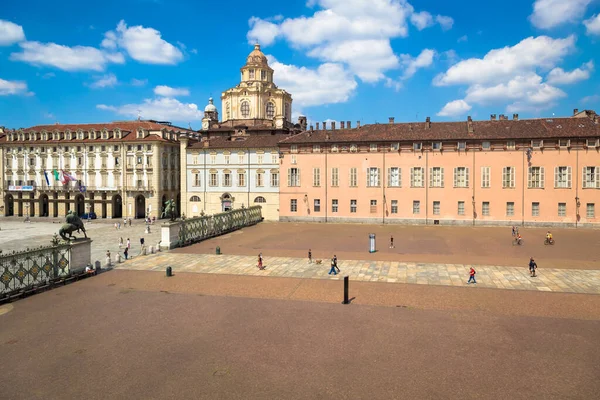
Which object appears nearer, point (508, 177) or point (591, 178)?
point (591, 178)

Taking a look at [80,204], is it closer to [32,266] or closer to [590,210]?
[32,266]

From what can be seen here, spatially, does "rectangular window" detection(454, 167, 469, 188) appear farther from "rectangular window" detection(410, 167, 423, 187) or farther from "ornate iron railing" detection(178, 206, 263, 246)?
"ornate iron railing" detection(178, 206, 263, 246)

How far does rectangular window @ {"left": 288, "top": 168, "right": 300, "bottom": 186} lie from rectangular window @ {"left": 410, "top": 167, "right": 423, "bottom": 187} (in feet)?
47.3

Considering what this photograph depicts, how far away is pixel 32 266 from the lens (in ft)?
72.8

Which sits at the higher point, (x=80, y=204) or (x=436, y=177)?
(x=436, y=177)

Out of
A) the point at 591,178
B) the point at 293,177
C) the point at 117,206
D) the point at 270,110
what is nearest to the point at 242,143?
the point at 293,177

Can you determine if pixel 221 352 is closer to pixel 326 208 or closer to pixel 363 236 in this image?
pixel 363 236

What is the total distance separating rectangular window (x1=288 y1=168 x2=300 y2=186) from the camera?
182 ft

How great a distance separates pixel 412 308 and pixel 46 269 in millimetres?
19421

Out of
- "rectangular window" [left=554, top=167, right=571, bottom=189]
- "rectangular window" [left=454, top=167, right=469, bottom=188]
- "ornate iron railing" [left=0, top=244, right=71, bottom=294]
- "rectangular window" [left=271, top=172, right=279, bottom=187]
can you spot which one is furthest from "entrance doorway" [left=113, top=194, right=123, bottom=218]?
"rectangular window" [left=554, top=167, right=571, bottom=189]

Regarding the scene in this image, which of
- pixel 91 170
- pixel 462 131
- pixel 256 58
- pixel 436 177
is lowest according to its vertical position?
pixel 436 177

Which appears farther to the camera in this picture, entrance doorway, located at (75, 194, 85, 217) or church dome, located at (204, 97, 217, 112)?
church dome, located at (204, 97, 217, 112)

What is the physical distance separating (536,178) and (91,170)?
61.9 metres

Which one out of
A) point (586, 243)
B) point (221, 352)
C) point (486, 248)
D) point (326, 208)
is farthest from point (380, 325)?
point (326, 208)
